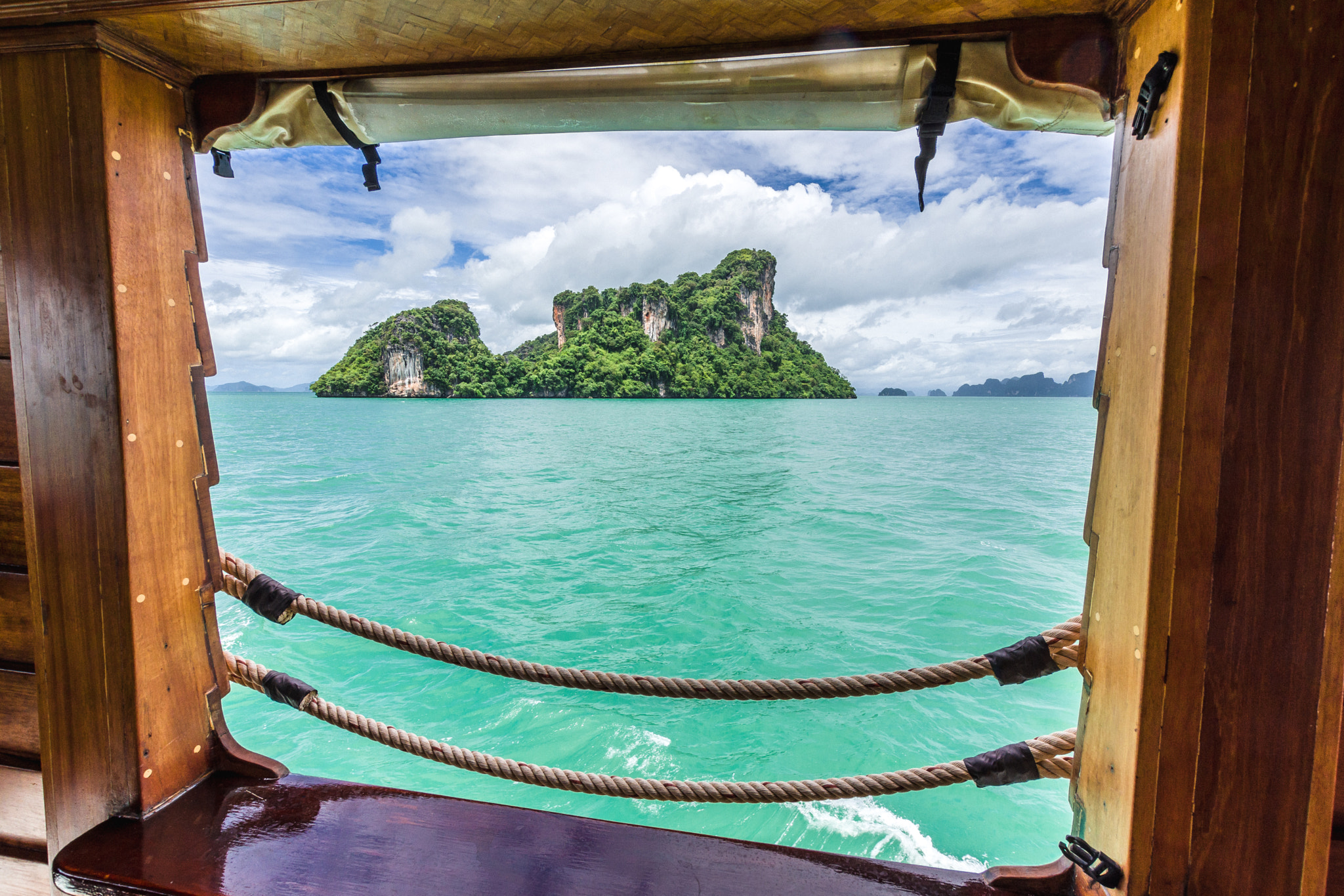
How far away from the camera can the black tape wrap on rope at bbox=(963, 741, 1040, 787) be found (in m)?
0.89

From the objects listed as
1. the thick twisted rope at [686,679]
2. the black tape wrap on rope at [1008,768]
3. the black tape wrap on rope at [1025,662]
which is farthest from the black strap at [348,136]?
the black tape wrap on rope at [1008,768]

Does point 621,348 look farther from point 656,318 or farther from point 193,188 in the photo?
point 193,188

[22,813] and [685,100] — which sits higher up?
[685,100]

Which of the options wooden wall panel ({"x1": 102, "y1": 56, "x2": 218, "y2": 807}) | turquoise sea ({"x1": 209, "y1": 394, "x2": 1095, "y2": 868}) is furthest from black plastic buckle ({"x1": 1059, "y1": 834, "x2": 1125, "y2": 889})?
turquoise sea ({"x1": 209, "y1": 394, "x2": 1095, "y2": 868})

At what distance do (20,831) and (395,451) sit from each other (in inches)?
830

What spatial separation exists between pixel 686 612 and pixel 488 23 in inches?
268

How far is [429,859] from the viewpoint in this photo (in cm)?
85

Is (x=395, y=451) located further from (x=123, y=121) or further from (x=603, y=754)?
(x=123, y=121)

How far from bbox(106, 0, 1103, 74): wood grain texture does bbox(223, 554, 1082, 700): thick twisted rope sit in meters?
0.89

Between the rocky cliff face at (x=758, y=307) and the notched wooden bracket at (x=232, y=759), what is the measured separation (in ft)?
161

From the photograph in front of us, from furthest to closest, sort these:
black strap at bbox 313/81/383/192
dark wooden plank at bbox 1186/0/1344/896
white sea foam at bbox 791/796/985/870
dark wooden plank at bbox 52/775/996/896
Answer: white sea foam at bbox 791/796/985/870
black strap at bbox 313/81/383/192
dark wooden plank at bbox 52/775/996/896
dark wooden plank at bbox 1186/0/1344/896

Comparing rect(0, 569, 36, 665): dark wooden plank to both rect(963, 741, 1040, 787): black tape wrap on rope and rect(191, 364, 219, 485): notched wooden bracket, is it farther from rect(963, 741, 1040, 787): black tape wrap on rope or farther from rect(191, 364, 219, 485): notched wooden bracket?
rect(963, 741, 1040, 787): black tape wrap on rope

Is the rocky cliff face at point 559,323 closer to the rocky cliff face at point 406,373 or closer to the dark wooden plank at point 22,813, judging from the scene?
the rocky cliff face at point 406,373

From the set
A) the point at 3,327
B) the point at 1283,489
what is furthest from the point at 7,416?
the point at 1283,489
